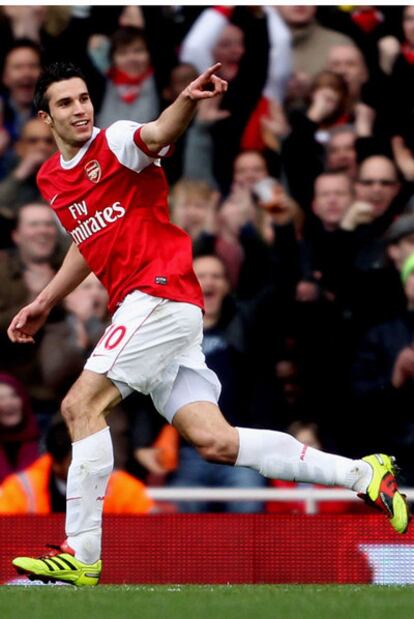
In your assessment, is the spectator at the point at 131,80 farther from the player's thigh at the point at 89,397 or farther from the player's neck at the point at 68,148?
the player's thigh at the point at 89,397

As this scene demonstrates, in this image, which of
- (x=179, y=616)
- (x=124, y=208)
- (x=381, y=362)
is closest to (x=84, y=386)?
(x=124, y=208)

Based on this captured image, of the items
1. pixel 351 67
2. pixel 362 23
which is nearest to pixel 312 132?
pixel 351 67

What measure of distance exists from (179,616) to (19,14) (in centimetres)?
541

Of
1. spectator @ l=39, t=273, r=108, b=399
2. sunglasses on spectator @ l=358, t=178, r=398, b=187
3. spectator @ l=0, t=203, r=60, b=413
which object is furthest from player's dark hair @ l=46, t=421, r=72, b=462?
sunglasses on spectator @ l=358, t=178, r=398, b=187

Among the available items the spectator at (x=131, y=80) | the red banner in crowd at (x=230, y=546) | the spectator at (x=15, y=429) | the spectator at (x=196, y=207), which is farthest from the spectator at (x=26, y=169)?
the red banner in crowd at (x=230, y=546)

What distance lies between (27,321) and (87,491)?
100 centimetres

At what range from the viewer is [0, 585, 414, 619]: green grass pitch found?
18.2 ft

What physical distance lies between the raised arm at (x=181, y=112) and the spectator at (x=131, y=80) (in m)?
3.51

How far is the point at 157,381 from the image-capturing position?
6.74 m

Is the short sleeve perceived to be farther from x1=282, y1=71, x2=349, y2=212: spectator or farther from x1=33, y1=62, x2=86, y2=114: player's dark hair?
x1=282, y1=71, x2=349, y2=212: spectator

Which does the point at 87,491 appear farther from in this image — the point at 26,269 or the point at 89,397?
the point at 26,269

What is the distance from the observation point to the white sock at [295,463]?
6.73 meters

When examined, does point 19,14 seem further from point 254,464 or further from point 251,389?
point 254,464

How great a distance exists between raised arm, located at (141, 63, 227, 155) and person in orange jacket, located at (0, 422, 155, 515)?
3.13 meters
